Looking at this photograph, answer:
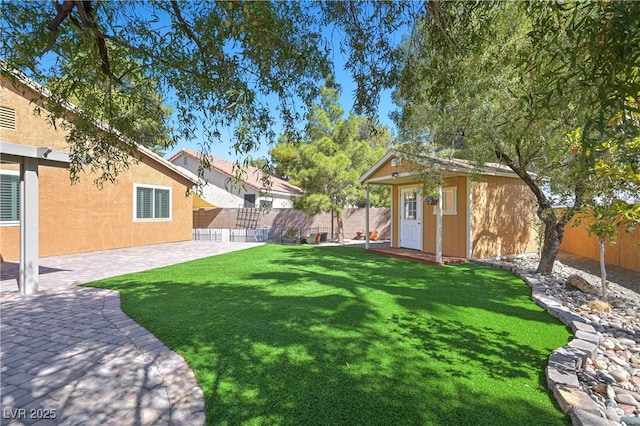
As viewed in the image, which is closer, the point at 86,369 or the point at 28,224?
the point at 86,369

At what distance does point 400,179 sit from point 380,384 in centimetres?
1249

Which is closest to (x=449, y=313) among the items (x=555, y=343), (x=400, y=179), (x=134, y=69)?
(x=555, y=343)

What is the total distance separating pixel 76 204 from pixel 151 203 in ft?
13.0

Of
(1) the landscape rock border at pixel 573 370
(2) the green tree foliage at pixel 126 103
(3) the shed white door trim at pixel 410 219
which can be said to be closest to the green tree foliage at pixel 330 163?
(3) the shed white door trim at pixel 410 219

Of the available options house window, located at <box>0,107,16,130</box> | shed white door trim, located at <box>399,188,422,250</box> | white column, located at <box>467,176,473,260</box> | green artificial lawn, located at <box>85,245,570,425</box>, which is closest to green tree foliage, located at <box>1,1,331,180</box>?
green artificial lawn, located at <box>85,245,570,425</box>

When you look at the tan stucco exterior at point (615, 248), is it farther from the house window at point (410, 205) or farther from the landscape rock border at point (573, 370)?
the house window at point (410, 205)

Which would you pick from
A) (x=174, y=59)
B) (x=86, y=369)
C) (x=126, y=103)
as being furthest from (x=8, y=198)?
(x=174, y=59)

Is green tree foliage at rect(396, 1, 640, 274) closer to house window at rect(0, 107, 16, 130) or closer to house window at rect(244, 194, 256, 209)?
house window at rect(0, 107, 16, 130)

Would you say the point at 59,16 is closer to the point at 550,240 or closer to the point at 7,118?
the point at 550,240

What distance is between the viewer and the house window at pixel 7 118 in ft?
41.2

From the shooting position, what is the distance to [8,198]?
41.4 feet

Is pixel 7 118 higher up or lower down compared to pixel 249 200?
higher up

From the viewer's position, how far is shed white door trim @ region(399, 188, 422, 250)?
15.8 m


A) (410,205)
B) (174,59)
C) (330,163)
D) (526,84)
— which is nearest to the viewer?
(174,59)
